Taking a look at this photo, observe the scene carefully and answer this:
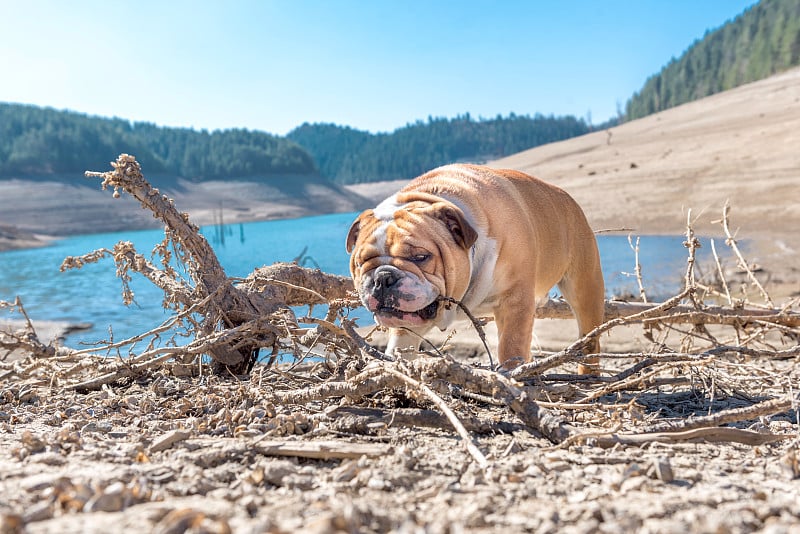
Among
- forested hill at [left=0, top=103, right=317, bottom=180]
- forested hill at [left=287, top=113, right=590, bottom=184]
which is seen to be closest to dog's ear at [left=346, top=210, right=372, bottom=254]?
forested hill at [left=0, top=103, right=317, bottom=180]

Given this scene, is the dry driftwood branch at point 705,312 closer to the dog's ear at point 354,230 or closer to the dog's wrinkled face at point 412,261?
the dog's wrinkled face at point 412,261

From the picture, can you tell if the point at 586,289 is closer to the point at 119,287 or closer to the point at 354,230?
the point at 354,230

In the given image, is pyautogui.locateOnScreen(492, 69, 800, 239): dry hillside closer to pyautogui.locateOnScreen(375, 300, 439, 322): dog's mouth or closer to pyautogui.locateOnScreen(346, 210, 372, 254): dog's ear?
pyautogui.locateOnScreen(346, 210, 372, 254): dog's ear

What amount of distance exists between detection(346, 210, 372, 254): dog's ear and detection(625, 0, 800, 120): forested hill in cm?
8528

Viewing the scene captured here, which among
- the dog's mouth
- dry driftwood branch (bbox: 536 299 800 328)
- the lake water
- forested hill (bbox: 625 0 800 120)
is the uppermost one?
forested hill (bbox: 625 0 800 120)

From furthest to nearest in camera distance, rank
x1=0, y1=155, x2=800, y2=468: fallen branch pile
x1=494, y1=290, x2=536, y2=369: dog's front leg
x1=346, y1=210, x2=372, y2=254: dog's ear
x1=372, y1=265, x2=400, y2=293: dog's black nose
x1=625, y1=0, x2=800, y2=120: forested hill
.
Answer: x1=625, y1=0, x2=800, y2=120: forested hill → x1=346, y1=210, x2=372, y2=254: dog's ear → x1=494, y1=290, x2=536, y2=369: dog's front leg → x1=372, y1=265, x2=400, y2=293: dog's black nose → x1=0, y1=155, x2=800, y2=468: fallen branch pile

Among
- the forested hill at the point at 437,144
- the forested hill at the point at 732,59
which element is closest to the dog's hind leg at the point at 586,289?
the forested hill at the point at 732,59

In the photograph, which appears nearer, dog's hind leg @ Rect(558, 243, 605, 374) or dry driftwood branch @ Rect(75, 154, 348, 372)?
dry driftwood branch @ Rect(75, 154, 348, 372)

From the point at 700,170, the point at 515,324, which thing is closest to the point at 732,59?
the point at 700,170

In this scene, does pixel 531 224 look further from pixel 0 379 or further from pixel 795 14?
pixel 795 14

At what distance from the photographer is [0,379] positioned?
145 inches

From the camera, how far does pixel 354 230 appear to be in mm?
3727

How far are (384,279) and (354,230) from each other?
2.03 feet

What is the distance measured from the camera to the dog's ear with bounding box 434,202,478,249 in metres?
3.40
